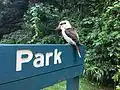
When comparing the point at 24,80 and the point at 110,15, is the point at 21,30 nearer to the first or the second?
the point at 110,15

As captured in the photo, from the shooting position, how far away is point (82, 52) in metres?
2.71

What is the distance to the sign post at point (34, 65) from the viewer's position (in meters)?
1.60

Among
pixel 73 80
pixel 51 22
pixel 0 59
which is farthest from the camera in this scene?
pixel 51 22

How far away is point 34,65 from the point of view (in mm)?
1835

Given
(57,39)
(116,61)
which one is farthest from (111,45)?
(57,39)

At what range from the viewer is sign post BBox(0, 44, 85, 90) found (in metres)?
1.60

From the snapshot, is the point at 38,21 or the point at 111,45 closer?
the point at 111,45

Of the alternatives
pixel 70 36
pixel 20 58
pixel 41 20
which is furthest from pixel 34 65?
pixel 41 20

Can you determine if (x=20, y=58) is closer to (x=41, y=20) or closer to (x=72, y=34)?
(x=72, y=34)

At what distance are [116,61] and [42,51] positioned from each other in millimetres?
4672

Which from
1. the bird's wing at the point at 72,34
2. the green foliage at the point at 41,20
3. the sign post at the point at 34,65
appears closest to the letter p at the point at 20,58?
the sign post at the point at 34,65

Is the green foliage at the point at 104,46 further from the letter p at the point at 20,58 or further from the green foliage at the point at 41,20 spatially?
the letter p at the point at 20,58

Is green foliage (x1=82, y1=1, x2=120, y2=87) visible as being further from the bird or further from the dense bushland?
the bird

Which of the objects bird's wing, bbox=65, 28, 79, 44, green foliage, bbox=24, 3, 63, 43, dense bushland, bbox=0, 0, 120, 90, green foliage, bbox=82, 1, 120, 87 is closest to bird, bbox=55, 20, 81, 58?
bird's wing, bbox=65, 28, 79, 44
